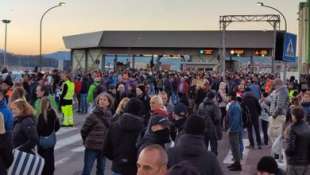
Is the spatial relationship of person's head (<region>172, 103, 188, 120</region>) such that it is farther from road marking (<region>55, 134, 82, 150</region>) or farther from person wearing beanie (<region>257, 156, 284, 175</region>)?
road marking (<region>55, 134, 82, 150</region>)

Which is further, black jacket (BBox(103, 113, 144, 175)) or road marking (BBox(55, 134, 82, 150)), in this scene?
road marking (BBox(55, 134, 82, 150))

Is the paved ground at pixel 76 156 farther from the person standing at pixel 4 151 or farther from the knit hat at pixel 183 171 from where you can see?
the knit hat at pixel 183 171

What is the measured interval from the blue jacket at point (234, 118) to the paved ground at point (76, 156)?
838 mm

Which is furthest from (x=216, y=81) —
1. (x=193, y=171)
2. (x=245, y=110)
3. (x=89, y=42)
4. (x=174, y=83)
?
(x=89, y=42)

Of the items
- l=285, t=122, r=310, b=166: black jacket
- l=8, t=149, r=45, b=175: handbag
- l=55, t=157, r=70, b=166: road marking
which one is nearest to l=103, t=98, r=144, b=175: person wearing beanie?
l=8, t=149, r=45, b=175: handbag

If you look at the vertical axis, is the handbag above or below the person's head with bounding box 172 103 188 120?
below

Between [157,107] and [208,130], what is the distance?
3.80 meters

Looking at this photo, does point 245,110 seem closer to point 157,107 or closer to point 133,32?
point 157,107

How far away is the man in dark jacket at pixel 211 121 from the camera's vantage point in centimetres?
1230

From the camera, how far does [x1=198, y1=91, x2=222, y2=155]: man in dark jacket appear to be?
1230cm

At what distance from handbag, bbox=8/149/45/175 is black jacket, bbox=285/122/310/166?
10.4 feet

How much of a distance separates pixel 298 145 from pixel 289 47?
999 cm

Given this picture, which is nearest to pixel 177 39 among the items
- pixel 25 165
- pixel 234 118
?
pixel 234 118

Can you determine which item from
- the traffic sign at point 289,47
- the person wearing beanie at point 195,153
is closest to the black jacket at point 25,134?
the person wearing beanie at point 195,153
